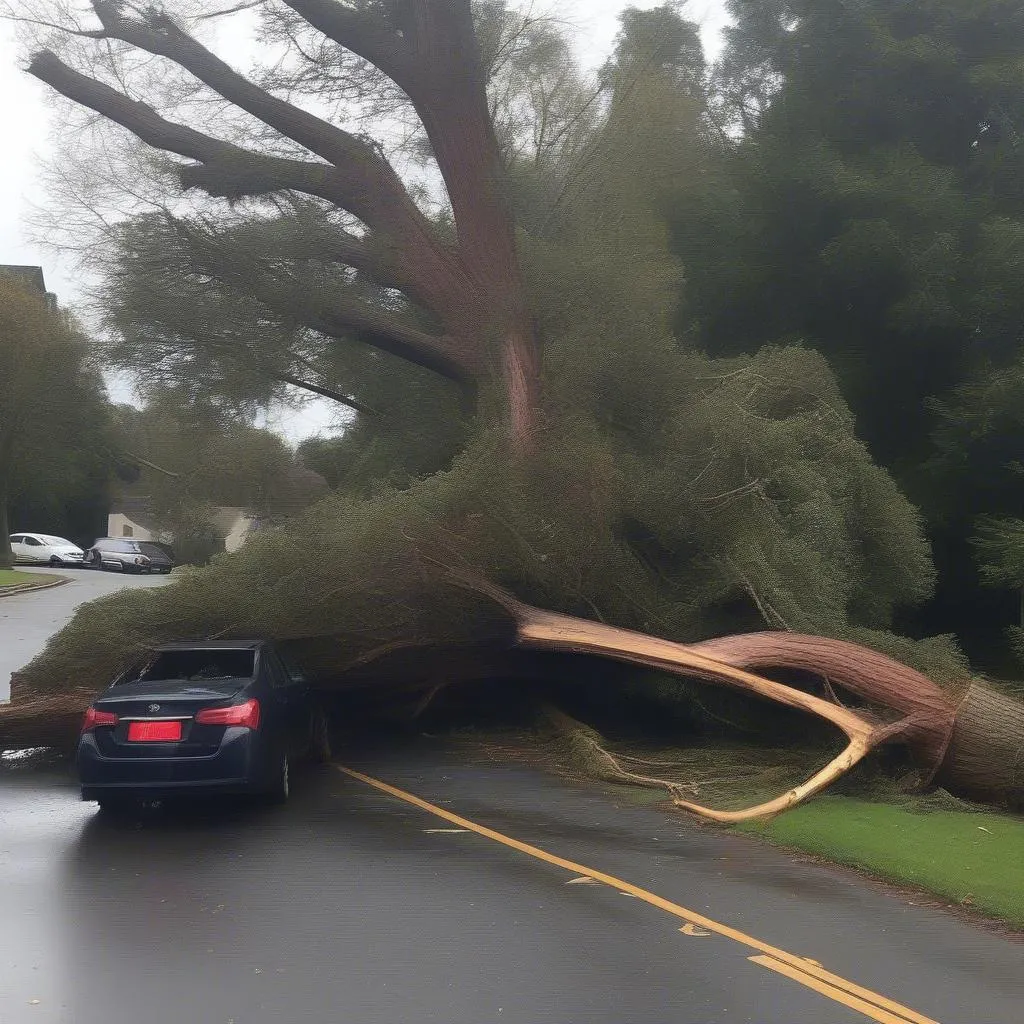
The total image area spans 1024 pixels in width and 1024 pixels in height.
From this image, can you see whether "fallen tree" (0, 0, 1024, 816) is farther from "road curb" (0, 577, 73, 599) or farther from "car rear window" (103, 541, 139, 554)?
"car rear window" (103, 541, 139, 554)

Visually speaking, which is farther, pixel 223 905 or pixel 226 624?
pixel 226 624

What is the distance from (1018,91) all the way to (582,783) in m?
14.5

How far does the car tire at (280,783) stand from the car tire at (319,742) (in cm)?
225

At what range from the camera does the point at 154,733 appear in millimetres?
10094

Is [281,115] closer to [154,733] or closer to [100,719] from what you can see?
[100,719]

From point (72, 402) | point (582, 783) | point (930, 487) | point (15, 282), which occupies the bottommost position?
point (582, 783)

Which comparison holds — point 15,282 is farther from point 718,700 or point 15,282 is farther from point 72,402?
point 718,700

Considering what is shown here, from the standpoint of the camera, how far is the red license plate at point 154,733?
1008 cm

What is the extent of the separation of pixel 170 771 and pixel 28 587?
116 ft

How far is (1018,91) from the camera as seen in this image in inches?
826

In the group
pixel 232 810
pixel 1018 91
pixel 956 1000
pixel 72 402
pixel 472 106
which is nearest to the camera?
pixel 956 1000

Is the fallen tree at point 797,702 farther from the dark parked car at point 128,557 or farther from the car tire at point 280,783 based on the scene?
the dark parked car at point 128,557

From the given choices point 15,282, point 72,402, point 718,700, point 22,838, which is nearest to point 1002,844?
point 718,700

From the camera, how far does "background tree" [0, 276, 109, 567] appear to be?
5634 cm
